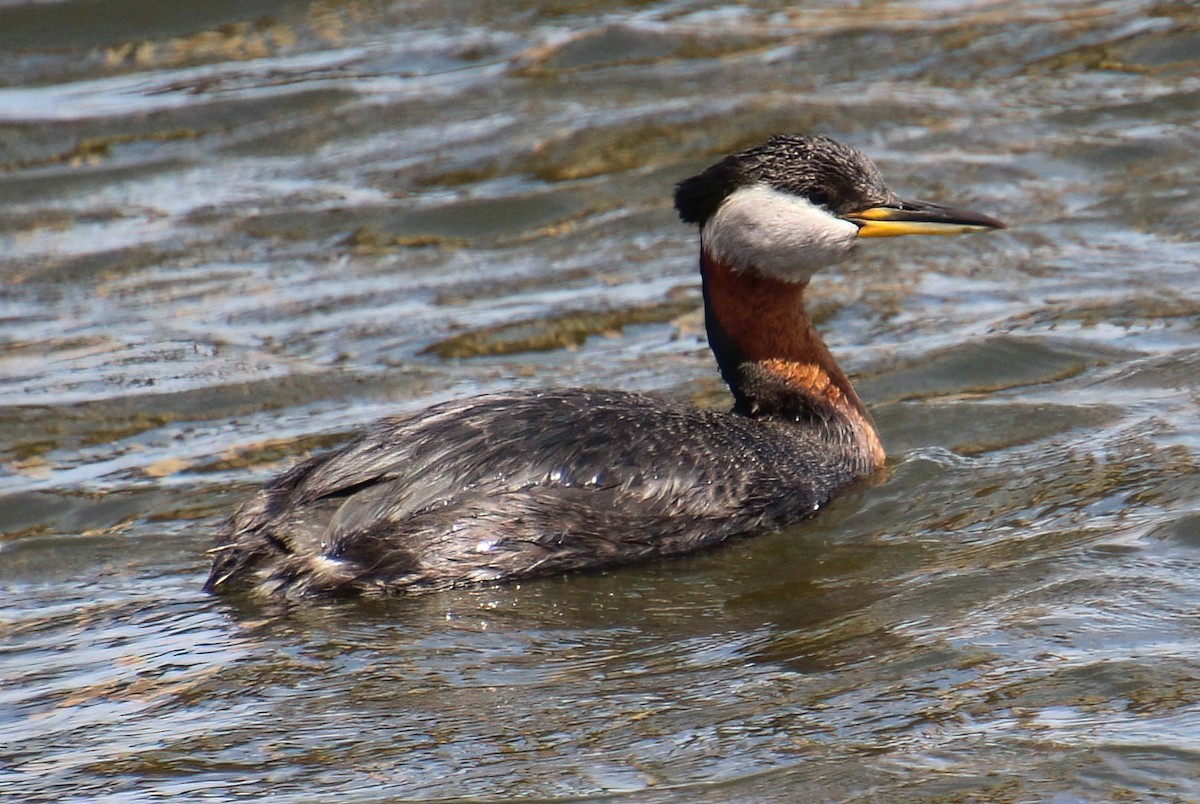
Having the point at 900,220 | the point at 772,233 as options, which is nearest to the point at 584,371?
the point at 772,233

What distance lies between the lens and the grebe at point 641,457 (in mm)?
6035

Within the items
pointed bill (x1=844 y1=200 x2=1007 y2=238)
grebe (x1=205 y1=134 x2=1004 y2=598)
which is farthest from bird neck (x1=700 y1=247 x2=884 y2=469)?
pointed bill (x1=844 y1=200 x2=1007 y2=238)

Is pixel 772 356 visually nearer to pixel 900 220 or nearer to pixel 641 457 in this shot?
pixel 900 220

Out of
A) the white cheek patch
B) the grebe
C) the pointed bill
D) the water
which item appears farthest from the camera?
the pointed bill

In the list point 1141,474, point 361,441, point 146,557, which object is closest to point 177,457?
point 146,557

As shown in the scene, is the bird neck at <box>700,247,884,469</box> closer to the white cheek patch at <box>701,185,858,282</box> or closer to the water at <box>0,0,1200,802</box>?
the white cheek patch at <box>701,185,858,282</box>

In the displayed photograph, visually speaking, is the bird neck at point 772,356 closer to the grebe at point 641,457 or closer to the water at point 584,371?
the grebe at point 641,457

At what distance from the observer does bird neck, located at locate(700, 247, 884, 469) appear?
278 inches

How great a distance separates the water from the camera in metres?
4.86

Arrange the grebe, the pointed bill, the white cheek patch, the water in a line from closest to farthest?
the water, the grebe, the white cheek patch, the pointed bill

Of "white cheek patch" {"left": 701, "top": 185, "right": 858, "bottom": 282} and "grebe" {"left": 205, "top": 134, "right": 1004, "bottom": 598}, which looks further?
"white cheek patch" {"left": 701, "top": 185, "right": 858, "bottom": 282}

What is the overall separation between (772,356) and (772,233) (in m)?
0.47

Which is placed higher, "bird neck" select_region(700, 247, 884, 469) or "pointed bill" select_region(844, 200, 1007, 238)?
"pointed bill" select_region(844, 200, 1007, 238)

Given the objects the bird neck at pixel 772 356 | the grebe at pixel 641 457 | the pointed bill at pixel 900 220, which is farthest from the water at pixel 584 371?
the pointed bill at pixel 900 220
